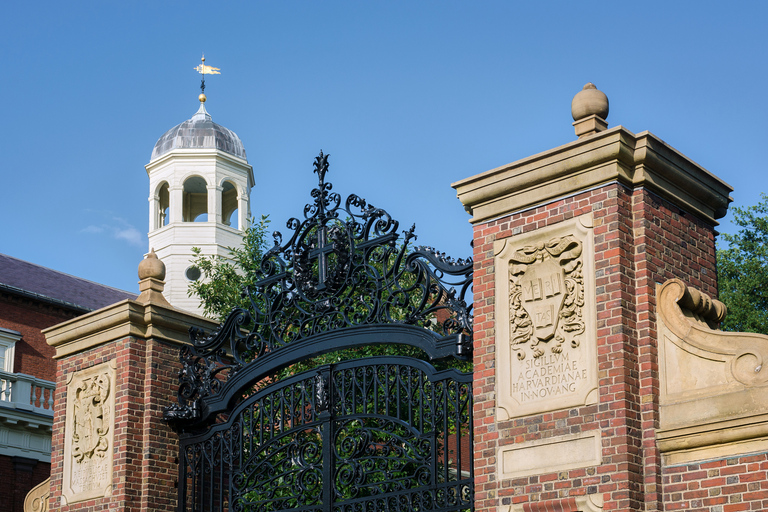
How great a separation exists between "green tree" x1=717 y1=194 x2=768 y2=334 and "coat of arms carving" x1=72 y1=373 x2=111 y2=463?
14318 millimetres

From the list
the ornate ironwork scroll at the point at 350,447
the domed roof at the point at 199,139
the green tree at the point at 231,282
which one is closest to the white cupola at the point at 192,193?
the domed roof at the point at 199,139

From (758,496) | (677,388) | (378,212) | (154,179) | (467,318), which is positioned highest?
(154,179)

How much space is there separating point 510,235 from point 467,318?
3.26 ft

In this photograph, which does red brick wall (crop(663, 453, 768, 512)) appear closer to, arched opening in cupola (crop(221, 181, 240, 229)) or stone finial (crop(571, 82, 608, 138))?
stone finial (crop(571, 82, 608, 138))

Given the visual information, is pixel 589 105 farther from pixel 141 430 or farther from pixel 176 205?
pixel 176 205

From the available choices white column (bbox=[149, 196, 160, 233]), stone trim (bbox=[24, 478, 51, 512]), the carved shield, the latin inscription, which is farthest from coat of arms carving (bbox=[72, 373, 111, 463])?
white column (bbox=[149, 196, 160, 233])

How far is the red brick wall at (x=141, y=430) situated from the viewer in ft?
41.0

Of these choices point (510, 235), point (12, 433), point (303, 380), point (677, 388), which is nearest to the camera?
point (677, 388)

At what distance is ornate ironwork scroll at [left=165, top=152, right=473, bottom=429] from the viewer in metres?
10.5

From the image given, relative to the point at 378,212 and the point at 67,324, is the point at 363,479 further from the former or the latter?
the point at 67,324

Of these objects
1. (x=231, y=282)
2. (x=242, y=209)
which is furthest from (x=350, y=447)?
(x=242, y=209)

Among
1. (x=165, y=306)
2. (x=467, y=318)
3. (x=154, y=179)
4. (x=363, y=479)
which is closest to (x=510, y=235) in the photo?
(x=467, y=318)

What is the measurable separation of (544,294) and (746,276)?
52.5ft

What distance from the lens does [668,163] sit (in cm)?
902
